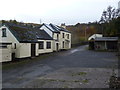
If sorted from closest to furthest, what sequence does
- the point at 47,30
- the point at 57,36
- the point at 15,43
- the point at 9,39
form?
the point at 15,43 → the point at 9,39 → the point at 47,30 → the point at 57,36

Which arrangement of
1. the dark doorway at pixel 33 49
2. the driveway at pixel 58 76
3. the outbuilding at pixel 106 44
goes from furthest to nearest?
1. the outbuilding at pixel 106 44
2. the dark doorway at pixel 33 49
3. the driveway at pixel 58 76

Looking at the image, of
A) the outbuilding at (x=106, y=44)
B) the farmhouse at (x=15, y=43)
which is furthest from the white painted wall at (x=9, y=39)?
the outbuilding at (x=106, y=44)

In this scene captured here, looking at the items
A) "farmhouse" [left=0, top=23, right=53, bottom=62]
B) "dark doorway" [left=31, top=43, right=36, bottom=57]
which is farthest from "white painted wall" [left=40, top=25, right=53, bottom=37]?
"dark doorway" [left=31, top=43, right=36, bottom=57]

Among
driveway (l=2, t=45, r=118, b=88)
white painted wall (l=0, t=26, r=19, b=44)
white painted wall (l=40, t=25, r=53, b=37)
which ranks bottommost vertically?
driveway (l=2, t=45, r=118, b=88)

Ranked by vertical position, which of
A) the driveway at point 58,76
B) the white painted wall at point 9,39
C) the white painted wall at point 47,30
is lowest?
the driveway at point 58,76

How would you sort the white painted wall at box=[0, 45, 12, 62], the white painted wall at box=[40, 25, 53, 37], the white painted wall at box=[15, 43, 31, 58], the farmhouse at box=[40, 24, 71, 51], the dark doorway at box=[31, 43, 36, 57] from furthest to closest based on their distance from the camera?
the farmhouse at box=[40, 24, 71, 51] → the white painted wall at box=[40, 25, 53, 37] → the dark doorway at box=[31, 43, 36, 57] → the white painted wall at box=[15, 43, 31, 58] → the white painted wall at box=[0, 45, 12, 62]

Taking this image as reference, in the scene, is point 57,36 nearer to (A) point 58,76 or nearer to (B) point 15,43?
(B) point 15,43

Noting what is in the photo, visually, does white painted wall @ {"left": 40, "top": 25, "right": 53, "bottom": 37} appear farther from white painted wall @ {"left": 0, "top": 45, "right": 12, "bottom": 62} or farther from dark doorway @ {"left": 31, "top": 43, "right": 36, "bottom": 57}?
white painted wall @ {"left": 0, "top": 45, "right": 12, "bottom": 62}

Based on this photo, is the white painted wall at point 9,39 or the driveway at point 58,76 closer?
the driveway at point 58,76

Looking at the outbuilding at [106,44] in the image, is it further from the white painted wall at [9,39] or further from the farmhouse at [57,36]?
the white painted wall at [9,39]

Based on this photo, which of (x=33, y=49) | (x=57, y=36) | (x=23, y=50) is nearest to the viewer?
(x=23, y=50)

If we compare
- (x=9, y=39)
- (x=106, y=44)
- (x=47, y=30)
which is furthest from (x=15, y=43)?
(x=106, y=44)

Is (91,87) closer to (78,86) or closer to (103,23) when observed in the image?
(78,86)

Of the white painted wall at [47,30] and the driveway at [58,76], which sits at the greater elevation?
the white painted wall at [47,30]
